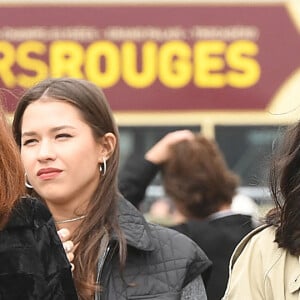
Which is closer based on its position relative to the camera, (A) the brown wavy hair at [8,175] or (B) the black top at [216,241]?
(A) the brown wavy hair at [8,175]

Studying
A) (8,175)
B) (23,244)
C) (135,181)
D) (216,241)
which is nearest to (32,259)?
(23,244)

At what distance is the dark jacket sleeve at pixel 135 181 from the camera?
3.22 metres

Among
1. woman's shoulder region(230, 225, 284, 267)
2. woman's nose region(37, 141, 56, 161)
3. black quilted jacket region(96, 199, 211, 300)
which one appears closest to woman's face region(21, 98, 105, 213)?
woman's nose region(37, 141, 56, 161)

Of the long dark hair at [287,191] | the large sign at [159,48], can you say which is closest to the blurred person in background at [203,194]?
the long dark hair at [287,191]

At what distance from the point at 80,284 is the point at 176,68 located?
10.2 feet

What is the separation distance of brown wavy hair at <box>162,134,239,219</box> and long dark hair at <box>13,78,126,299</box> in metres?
0.96

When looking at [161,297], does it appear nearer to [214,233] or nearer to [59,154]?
[59,154]

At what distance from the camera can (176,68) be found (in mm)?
5301

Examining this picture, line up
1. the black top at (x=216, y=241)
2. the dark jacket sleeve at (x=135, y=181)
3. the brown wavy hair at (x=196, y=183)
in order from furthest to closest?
the brown wavy hair at (x=196, y=183), the black top at (x=216, y=241), the dark jacket sleeve at (x=135, y=181)

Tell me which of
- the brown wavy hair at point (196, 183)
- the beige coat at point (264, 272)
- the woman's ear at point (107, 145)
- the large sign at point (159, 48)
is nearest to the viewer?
the beige coat at point (264, 272)

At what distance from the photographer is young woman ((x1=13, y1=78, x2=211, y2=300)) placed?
92.3 inches

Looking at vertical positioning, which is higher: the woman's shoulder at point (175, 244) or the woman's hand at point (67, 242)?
the woman's hand at point (67, 242)

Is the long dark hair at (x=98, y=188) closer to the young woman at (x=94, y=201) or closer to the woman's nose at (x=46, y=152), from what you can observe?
the young woman at (x=94, y=201)

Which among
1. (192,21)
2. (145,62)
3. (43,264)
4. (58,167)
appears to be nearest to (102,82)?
(145,62)
